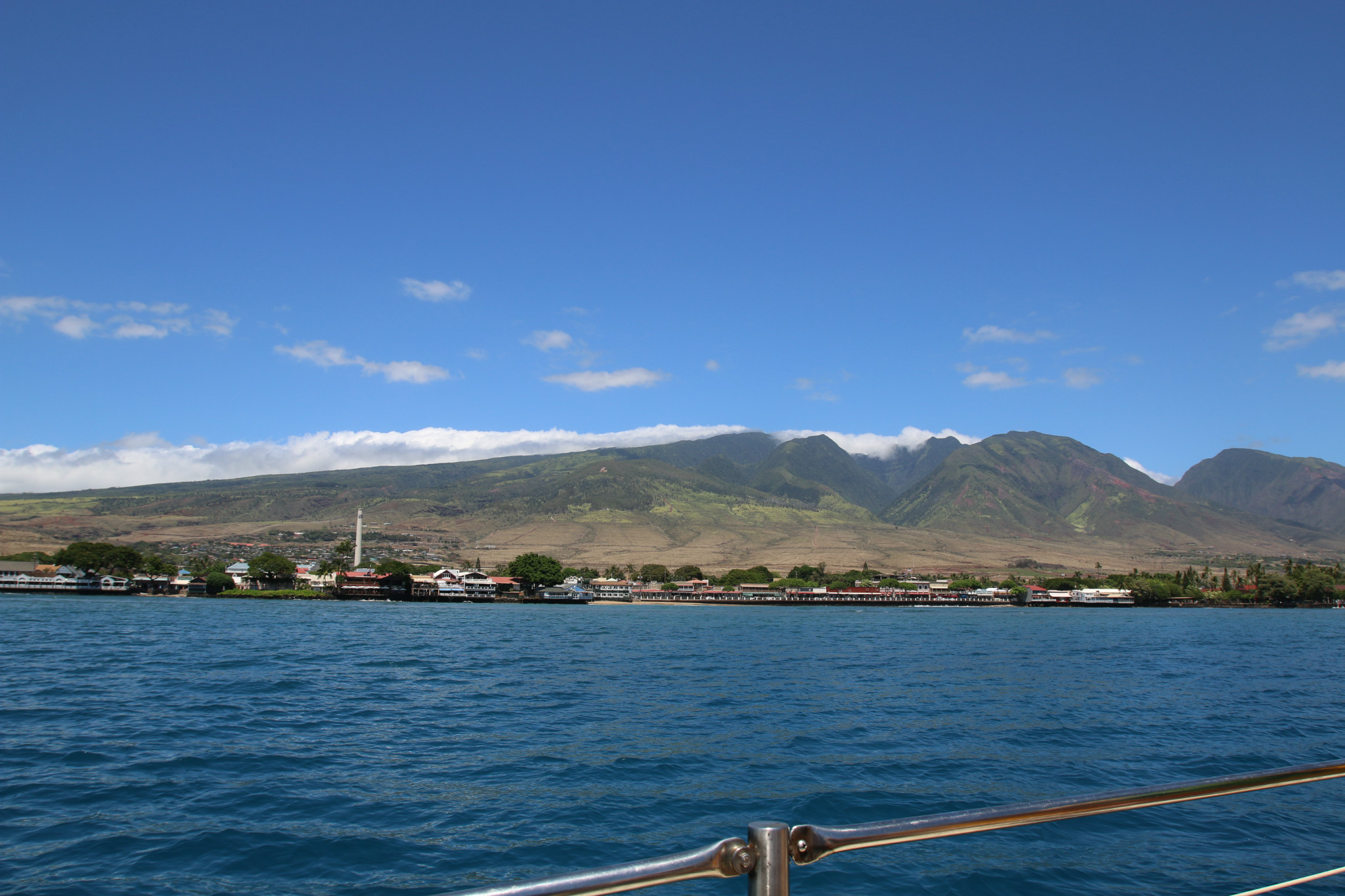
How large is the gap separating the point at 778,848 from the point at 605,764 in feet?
66.7

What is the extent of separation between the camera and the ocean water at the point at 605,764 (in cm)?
1455

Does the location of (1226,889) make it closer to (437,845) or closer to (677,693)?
(437,845)

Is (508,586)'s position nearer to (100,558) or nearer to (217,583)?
(217,583)

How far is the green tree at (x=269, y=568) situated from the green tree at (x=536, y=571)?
144ft

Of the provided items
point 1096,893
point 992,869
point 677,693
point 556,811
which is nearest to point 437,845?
point 556,811

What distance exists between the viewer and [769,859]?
2.68 metres

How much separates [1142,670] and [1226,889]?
40793 millimetres

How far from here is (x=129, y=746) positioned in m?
22.4

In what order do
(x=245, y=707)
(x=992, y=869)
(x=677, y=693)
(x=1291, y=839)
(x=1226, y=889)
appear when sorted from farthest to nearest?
(x=677, y=693) → (x=245, y=707) → (x=1291, y=839) → (x=992, y=869) → (x=1226, y=889)

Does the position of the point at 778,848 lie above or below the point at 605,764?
above

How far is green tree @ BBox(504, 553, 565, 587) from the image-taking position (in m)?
165

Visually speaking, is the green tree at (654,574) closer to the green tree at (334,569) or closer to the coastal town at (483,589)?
the coastal town at (483,589)

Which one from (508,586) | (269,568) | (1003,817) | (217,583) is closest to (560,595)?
(508,586)

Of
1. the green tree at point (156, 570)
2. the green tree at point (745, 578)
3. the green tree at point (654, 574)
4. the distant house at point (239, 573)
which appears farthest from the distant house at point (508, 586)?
the green tree at point (156, 570)
